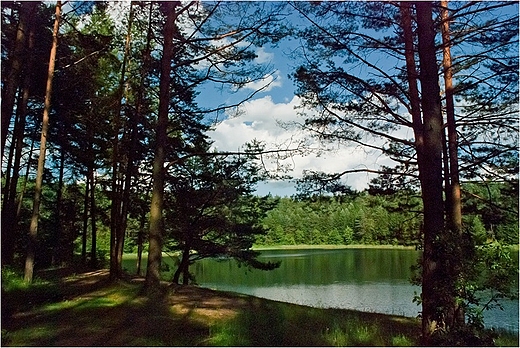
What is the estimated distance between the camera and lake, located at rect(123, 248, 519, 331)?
41.3ft

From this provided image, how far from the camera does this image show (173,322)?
18.1 feet

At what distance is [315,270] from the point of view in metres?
25.8

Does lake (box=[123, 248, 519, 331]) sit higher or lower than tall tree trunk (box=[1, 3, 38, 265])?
lower

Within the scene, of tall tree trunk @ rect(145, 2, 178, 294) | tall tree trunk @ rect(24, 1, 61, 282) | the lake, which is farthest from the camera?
the lake

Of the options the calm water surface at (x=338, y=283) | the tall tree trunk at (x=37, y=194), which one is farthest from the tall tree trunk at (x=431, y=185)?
the tall tree trunk at (x=37, y=194)

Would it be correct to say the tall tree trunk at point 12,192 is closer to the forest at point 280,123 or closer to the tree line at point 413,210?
the forest at point 280,123

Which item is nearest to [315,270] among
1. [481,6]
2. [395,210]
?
[395,210]

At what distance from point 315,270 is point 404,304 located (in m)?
12.6

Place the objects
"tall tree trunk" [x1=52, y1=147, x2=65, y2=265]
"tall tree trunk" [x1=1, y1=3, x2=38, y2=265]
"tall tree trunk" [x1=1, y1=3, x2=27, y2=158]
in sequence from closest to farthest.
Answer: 1. "tall tree trunk" [x1=1, y1=3, x2=27, y2=158]
2. "tall tree trunk" [x1=1, y1=3, x2=38, y2=265]
3. "tall tree trunk" [x1=52, y1=147, x2=65, y2=265]

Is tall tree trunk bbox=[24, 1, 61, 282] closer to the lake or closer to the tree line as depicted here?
the tree line

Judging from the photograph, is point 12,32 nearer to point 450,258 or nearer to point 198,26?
point 198,26

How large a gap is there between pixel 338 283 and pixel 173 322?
50.5 feet

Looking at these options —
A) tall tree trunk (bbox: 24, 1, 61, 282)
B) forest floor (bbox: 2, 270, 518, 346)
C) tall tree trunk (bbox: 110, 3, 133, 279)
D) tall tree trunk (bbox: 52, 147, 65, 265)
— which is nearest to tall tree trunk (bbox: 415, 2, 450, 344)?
forest floor (bbox: 2, 270, 518, 346)

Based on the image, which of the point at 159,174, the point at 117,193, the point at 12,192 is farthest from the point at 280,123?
the point at 12,192
